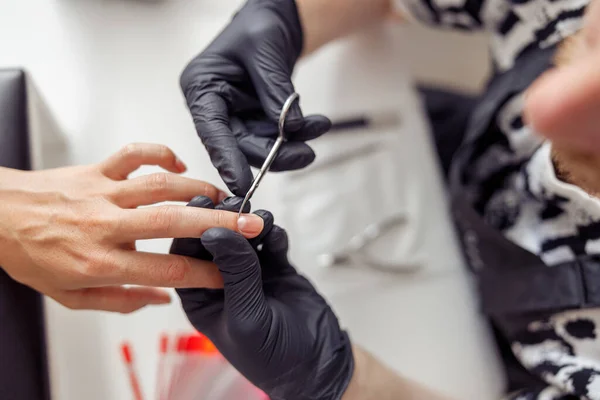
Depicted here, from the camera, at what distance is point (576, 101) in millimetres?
350

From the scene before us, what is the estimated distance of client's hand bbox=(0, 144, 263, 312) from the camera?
50 centimetres

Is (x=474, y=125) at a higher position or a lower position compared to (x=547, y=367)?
higher

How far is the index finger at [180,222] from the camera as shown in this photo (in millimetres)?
486

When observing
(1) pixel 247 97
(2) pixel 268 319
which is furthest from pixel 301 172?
(2) pixel 268 319

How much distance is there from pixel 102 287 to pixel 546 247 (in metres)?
0.57

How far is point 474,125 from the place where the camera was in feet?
2.46

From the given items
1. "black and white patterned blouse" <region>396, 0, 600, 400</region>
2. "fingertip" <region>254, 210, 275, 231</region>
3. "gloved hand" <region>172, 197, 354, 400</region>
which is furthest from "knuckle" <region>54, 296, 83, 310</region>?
"black and white patterned blouse" <region>396, 0, 600, 400</region>

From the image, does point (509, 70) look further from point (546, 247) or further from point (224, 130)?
point (224, 130)

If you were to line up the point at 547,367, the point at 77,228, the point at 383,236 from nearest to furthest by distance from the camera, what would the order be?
the point at 77,228, the point at 547,367, the point at 383,236

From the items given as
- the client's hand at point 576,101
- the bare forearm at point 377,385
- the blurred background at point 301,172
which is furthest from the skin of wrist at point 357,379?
the client's hand at point 576,101

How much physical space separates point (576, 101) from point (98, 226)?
0.43 meters

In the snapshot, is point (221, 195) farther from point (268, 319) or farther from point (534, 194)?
point (534, 194)

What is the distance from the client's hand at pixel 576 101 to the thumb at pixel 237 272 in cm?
27

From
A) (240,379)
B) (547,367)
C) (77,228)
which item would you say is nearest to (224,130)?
(77,228)
